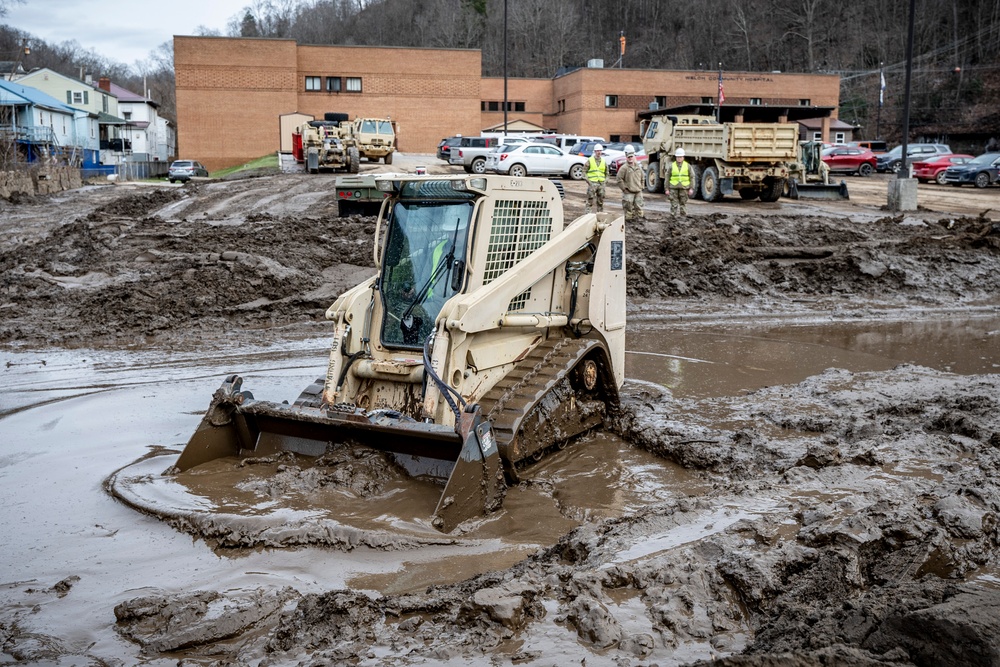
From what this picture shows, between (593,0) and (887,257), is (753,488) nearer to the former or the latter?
(887,257)

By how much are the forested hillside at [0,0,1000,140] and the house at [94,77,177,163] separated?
15.5 metres

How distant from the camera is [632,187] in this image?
789 inches

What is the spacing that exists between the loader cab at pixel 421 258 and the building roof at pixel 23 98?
51732 mm

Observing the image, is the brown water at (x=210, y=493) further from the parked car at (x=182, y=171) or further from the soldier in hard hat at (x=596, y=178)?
the parked car at (x=182, y=171)

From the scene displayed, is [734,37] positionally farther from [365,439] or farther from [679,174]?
[365,439]

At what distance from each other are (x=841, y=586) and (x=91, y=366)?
9.04 metres

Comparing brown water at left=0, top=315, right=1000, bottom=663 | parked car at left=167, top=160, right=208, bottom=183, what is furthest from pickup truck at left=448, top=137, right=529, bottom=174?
brown water at left=0, top=315, right=1000, bottom=663

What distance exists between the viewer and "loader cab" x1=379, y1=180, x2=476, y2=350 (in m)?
6.91

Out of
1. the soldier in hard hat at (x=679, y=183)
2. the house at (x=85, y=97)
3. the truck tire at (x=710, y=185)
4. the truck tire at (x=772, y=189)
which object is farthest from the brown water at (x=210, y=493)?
the house at (x=85, y=97)

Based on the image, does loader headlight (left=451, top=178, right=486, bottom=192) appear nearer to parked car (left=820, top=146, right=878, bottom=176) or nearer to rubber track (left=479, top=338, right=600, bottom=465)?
rubber track (left=479, top=338, right=600, bottom=465)

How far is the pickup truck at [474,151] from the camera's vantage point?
3488 cm

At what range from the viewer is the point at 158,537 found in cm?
594

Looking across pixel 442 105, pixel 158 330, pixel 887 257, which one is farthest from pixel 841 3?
pixel 158 330

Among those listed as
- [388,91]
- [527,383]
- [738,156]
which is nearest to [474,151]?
[738,156]
